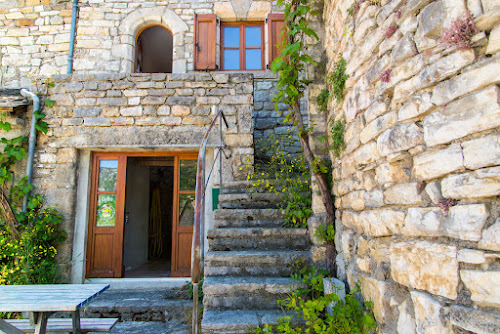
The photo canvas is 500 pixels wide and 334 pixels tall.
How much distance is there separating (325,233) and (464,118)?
1.63 m

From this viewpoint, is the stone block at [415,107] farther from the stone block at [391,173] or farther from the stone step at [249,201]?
the stone step at [249,201]

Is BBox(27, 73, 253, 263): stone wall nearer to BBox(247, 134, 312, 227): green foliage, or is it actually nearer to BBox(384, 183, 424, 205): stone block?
BBox(247, 134, 312, 227): green foliage

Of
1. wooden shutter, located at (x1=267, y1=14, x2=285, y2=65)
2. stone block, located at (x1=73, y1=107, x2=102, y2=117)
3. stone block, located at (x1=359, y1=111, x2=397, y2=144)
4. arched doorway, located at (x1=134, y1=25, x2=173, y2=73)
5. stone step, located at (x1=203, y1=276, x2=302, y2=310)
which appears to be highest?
arched doorway, located at (x1=134, y1=25, x2=173, y2=73)

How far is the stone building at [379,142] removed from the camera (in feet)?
3.61

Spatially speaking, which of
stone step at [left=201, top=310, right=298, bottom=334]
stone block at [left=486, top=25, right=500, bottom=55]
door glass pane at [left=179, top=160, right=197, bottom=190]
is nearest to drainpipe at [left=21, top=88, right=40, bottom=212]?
door glass pane at [left=179, top=160, right=197, bottom=190]

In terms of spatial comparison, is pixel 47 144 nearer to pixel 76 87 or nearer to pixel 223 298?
pixel 76 87

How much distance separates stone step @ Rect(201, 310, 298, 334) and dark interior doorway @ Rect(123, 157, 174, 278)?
2.78 metres

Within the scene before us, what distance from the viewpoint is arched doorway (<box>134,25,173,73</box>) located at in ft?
21.2

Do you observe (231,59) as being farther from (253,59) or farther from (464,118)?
(464,118)

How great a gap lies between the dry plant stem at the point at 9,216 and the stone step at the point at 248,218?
270 cm

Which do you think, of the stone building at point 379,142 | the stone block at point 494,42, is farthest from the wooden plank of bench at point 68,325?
the stone block at point 494,42

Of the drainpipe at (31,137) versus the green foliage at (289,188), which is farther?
the drainpipe at (31,137)

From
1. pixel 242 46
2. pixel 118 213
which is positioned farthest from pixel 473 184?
pixel 242 46

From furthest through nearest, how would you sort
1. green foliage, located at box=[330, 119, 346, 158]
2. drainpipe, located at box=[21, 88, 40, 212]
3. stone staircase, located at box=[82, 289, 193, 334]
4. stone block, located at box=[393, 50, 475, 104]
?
drainpipe, located at box=[21, 88, 40, 212], stone staircase, located at box=[82, 289, 193, 334], green foliage, located at box=[330, 119, 346, 158], stone block, located at box=[393, 50, 475, 104]
